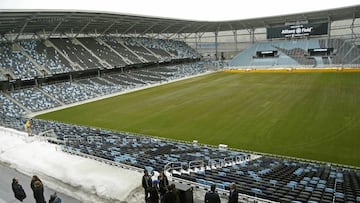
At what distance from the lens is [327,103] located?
27656mm

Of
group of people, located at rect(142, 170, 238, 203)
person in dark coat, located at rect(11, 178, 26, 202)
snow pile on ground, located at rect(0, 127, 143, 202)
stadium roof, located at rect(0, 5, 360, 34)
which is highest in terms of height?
stadium roof, located at rect(0, 5, 360, 34)

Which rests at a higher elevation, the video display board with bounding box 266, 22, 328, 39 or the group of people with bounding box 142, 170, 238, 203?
the video display board with bounding box 266, 22, 328, 39

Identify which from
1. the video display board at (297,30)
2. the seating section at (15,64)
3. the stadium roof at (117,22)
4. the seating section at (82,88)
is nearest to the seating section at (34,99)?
the seating section at (82,88)

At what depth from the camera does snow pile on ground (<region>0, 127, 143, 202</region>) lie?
916 cm

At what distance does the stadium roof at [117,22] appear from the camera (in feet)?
121

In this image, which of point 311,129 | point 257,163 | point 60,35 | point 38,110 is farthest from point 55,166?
point 60,35

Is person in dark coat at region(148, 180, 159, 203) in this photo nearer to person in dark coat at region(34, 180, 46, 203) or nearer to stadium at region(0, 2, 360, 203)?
stadium at region(0, 2, 360, 203)

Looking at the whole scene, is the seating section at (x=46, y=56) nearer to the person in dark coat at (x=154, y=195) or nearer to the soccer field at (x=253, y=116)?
the soccer field at (x=253, y=116)

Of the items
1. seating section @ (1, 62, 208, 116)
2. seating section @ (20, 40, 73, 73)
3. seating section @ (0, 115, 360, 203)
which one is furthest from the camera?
seating section @ (20, 40, 73, 73)

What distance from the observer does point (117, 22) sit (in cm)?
5075

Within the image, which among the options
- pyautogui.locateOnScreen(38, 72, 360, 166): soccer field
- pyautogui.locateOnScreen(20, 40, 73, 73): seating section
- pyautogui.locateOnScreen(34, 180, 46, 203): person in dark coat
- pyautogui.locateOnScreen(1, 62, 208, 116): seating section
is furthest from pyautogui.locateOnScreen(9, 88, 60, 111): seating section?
pyautogui.locateOnScreen(34, 180, 46, 203): person in dark coat

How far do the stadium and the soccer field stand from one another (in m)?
0.13

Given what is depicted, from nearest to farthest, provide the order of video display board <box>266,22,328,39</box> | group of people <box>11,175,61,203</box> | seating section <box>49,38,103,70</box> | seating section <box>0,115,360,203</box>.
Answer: group of people <box>11,175,61,203</box>, seating section <box>0,115,360,203</box>, seating section <box>49,38,103,70</box>, video display board <box>266,22,328,39</box>

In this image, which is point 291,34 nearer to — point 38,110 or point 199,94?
point 199,94
